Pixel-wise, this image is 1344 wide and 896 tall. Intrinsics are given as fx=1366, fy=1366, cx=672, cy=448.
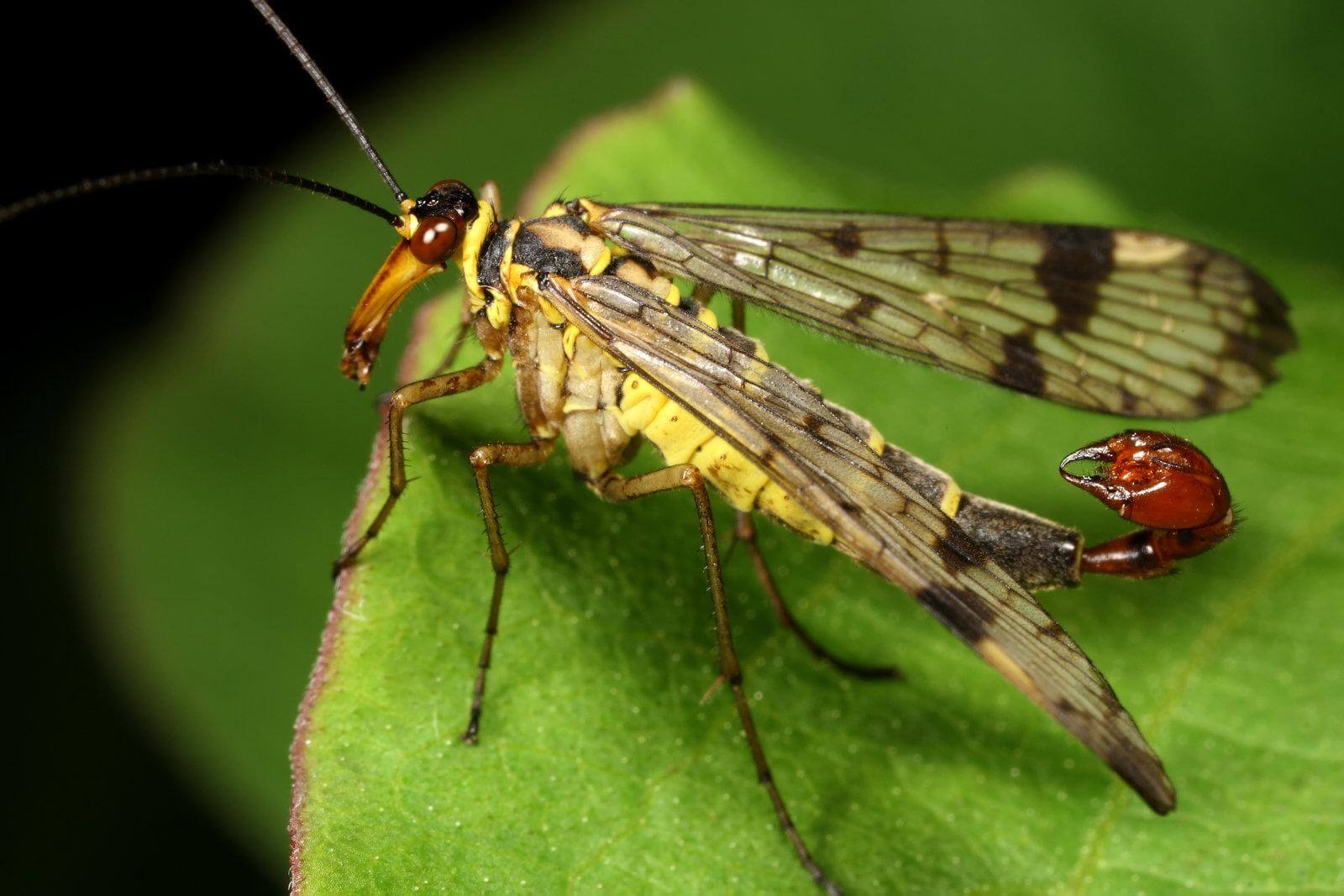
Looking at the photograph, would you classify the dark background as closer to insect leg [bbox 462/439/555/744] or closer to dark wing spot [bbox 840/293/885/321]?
insect leg [bbox 462/439/555/744]

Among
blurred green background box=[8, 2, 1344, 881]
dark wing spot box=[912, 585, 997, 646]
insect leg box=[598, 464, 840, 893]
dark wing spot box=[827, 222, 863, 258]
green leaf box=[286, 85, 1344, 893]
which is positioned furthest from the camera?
blurred green background box=[8, 2, 1344, 881]

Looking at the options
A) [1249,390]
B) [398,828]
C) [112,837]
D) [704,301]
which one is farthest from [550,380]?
[112,837]

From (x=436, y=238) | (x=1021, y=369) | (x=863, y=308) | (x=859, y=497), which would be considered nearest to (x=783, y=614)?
(x=859, y=497)

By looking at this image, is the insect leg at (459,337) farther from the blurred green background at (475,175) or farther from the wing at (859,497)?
the blurred green background at (475,175)

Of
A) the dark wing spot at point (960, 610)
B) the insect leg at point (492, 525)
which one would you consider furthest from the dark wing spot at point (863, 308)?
the dark wing spot at point (960, 610)

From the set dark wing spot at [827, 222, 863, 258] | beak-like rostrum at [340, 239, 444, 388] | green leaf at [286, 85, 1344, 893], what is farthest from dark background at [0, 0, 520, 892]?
dark wing spot at [827, 222, 863, 258]

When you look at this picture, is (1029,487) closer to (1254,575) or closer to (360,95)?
(1254,575)

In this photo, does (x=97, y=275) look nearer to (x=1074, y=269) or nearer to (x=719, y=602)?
(x=719, y=602)
